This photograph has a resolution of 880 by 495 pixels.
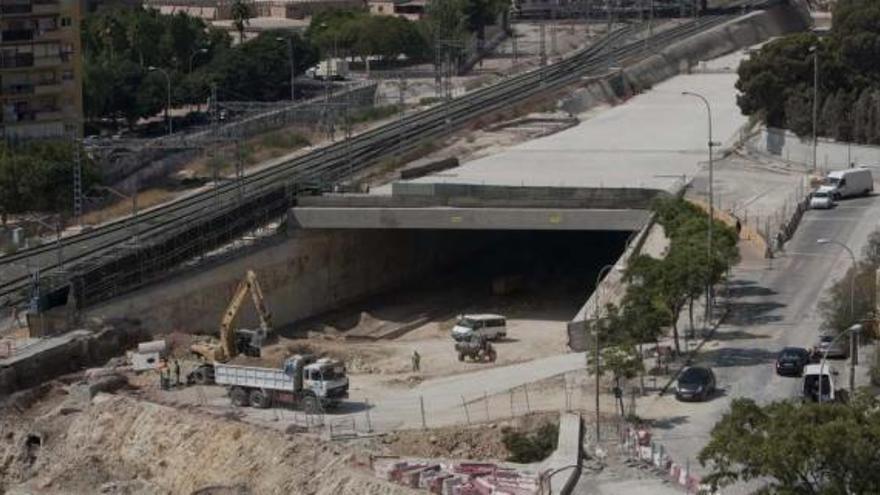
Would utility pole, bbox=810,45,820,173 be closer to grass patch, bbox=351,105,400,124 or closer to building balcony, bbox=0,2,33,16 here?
grass patch, bbox=351,105,400,124

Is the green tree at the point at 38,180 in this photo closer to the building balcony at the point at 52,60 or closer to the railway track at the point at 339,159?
the railway track at the point at 339,159

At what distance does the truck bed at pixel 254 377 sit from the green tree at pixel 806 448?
70.3ft

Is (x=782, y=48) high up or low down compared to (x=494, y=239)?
up

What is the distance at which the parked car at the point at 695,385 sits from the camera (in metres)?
62.0

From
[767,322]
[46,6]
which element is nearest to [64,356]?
[767,322]

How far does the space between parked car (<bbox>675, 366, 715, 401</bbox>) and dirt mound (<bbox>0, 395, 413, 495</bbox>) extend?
933 cm

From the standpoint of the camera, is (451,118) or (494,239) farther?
(451,118)

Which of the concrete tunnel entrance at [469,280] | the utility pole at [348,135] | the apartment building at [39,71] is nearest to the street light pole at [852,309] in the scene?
the concrete tunnel entrance at [469,280]

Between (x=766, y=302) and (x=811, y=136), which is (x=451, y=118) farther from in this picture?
(x=766, y=302)

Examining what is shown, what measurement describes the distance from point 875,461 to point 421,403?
24.2 m

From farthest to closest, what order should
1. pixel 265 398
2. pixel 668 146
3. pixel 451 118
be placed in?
1. pixel 451 118
2. pixel 668 146
3. pixel 265 398

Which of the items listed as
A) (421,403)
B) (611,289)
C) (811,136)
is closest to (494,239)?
(811,136)

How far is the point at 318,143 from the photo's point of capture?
4847 inches

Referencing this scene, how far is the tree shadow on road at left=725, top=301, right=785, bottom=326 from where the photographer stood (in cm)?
7194
